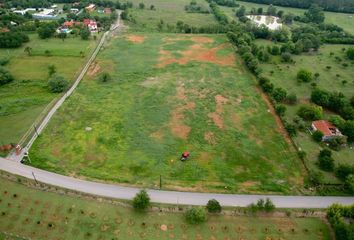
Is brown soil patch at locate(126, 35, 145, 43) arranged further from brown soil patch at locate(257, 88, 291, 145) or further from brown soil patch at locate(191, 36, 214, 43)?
brown soil patch at locate(257, 88, 291, 145)

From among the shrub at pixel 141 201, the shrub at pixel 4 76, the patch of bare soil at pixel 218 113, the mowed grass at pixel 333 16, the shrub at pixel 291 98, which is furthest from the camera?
the mowed grass at pixel 333 16

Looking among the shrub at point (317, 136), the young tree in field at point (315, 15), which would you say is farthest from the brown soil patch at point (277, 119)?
the young tree in field at point (315, 15)

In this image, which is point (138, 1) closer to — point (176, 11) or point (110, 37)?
point (176, 11)

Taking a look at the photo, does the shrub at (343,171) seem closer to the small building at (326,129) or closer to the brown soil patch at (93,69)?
the small building at (326,129)

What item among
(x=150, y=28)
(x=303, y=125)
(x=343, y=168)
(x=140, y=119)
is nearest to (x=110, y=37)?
(x=150, y=28)

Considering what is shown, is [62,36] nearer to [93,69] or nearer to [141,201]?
[93,69]

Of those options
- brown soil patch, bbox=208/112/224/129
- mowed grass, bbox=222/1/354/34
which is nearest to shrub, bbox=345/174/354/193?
brown soil patch, bbox=208/112/224/129
